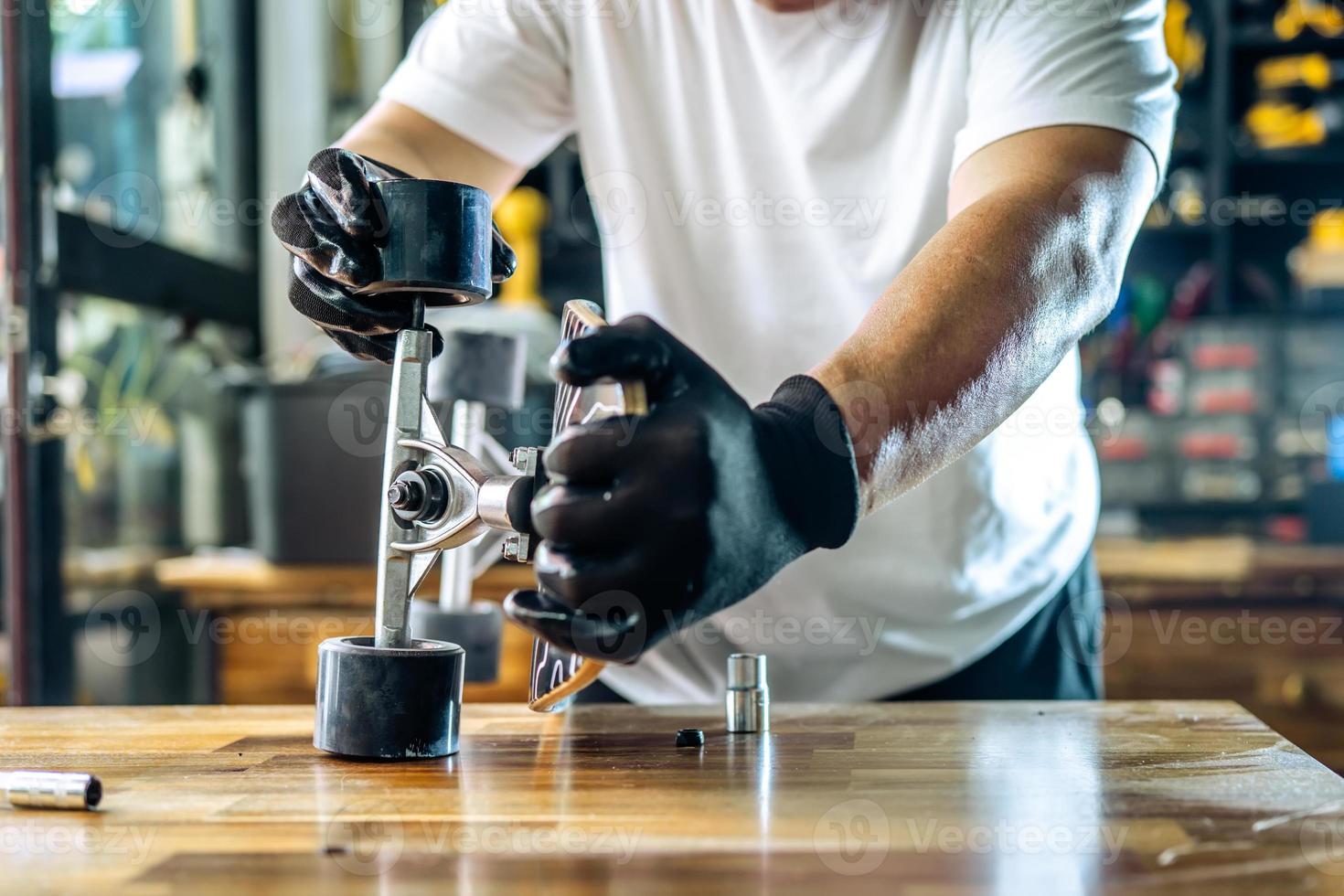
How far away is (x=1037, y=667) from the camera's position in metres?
1.13

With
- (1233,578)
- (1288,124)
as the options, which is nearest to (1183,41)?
(1288,124)

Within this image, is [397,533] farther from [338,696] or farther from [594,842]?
[594,842]

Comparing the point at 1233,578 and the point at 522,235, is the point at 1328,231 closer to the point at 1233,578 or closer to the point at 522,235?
the point at 1233,578

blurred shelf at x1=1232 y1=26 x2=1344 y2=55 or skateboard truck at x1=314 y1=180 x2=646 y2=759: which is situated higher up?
blurred shelf at x1=1232 y1=26 x2=1344 y2=55

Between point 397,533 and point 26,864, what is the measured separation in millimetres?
272

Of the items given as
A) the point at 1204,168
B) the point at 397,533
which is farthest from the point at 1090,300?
the point at 1204,168

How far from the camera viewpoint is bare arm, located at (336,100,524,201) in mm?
1108

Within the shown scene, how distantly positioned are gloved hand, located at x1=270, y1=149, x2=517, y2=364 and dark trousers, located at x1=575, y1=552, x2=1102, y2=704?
47cm

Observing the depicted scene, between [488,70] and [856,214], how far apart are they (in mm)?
366

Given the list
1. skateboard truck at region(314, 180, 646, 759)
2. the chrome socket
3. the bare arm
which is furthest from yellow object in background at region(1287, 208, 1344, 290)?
skateboard truck at region(314, 180, 646, 759)

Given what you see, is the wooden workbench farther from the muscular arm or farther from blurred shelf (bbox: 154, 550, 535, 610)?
blurred shelf (bbox: 154, 550, 535, 610)


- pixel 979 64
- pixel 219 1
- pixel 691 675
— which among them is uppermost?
pixel 219 1

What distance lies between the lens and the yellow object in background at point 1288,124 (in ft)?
11.1

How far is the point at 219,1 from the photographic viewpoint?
2.91 m
